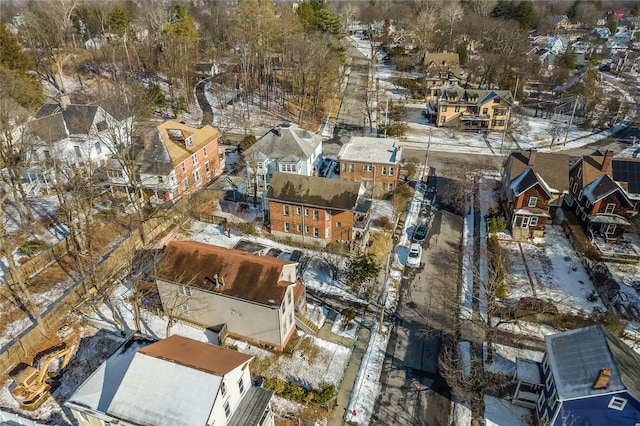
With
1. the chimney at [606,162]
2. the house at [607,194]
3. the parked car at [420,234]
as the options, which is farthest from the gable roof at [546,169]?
the parked car at [420,234]

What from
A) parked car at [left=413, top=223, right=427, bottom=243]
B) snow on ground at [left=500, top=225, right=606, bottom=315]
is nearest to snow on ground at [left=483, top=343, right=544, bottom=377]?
snow on ground at [left=500, top=225, right=606, bottom=315]

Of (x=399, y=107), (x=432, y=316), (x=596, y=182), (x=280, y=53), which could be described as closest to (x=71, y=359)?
(x=432, y=316)

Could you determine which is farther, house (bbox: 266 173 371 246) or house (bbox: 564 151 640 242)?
house (bbox: 564 151 640 242)

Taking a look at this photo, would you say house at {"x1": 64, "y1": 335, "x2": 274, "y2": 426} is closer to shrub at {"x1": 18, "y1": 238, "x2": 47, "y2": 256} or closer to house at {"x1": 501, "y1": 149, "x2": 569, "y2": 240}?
shrub at {"x1": 18, "y1": 238, "x2": 47, "y2": 256}

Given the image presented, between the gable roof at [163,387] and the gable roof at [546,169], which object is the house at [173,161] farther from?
the gable roof at [546,169]

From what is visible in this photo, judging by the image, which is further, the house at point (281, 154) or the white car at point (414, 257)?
the house at point (281, 154)

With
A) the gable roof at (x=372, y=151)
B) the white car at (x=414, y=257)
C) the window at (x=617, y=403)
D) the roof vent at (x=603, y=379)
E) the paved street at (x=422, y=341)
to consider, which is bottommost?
the paved street at (x=422, y=341)

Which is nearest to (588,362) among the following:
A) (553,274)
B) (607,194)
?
(553,274)
